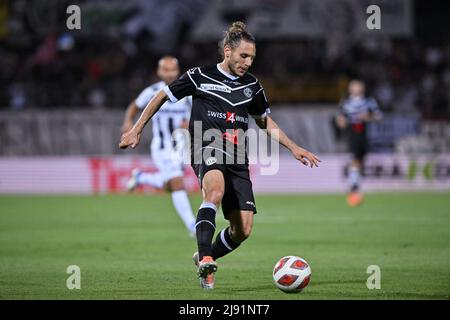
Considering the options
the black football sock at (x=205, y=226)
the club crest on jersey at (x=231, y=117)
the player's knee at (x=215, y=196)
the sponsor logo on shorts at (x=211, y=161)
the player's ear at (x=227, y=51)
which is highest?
the player's ear at (x=227, y=51)

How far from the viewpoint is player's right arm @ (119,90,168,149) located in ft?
25.5

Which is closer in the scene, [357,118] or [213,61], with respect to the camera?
[357,118]

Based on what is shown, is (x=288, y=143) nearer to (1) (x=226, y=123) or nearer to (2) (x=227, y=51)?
(1) (x=226, y=123)

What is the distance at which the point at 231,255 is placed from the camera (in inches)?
435

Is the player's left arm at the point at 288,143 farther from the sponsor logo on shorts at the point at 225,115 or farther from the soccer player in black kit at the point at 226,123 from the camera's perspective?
the sponsor logo on shorts at the point at 225,115

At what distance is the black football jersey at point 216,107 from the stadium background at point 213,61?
1103 cm

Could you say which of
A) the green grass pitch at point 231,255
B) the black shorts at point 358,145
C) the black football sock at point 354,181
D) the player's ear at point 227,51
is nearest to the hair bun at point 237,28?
the player's ear at point 227,51

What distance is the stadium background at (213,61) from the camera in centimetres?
2388

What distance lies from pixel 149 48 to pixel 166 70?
16182mm

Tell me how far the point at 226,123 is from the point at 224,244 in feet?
3.87

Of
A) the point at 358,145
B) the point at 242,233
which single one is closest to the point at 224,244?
the point at 242,233

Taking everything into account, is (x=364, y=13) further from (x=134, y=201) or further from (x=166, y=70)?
(x=166, y=70)

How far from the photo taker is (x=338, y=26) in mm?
27938

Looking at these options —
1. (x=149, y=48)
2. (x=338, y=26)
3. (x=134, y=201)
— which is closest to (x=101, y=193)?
(x=134, y=201)
